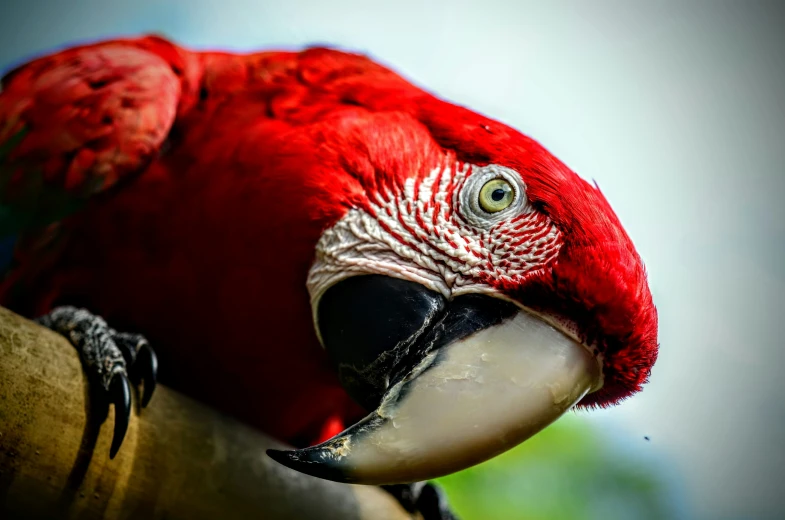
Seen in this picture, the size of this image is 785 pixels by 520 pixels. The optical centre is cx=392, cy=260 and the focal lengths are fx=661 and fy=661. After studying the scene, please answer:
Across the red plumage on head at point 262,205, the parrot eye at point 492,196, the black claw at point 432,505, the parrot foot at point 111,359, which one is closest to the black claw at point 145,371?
the parrot foot at point 111,359

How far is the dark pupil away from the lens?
1.08 metres

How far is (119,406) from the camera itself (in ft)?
3.14

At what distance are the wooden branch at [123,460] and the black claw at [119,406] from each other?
1cm

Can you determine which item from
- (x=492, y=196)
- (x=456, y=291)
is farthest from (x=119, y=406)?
(x=492, y=196)

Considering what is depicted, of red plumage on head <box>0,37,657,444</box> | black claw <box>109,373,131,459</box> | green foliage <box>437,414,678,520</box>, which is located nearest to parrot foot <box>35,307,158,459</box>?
black claw <box>109,373,131,459</box>

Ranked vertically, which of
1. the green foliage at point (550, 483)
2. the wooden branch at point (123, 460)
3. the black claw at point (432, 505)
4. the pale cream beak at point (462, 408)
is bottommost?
the green foliage at point (550, 483)

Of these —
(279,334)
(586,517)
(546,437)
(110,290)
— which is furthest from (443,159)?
(586,517)

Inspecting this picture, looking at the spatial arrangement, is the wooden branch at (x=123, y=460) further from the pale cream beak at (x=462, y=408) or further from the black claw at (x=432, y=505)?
the black claw at (x=432, y=505)

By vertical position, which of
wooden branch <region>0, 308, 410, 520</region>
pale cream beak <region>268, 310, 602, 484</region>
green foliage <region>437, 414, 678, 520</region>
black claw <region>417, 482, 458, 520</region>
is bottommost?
green foliage <region>437, 414, 678, 520</region>

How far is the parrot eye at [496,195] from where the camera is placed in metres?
1.08

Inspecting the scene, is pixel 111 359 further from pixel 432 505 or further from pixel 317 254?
pixel 432 505

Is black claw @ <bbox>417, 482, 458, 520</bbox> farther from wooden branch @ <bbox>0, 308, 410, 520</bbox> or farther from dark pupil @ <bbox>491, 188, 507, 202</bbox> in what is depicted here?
dark pupil @ <bbox>491, 188, 507, 202</bbox>

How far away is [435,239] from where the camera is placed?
1078mm

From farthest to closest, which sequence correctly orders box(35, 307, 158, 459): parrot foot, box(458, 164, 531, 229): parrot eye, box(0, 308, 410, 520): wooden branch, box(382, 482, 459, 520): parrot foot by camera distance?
box(382, 482, 459, 520): parrot foot
box(458, 164, 531, 229): parrot eye
box(35, 307, 158, 459): parrot foot
box(0, 308, 410, 520): wooden branch
